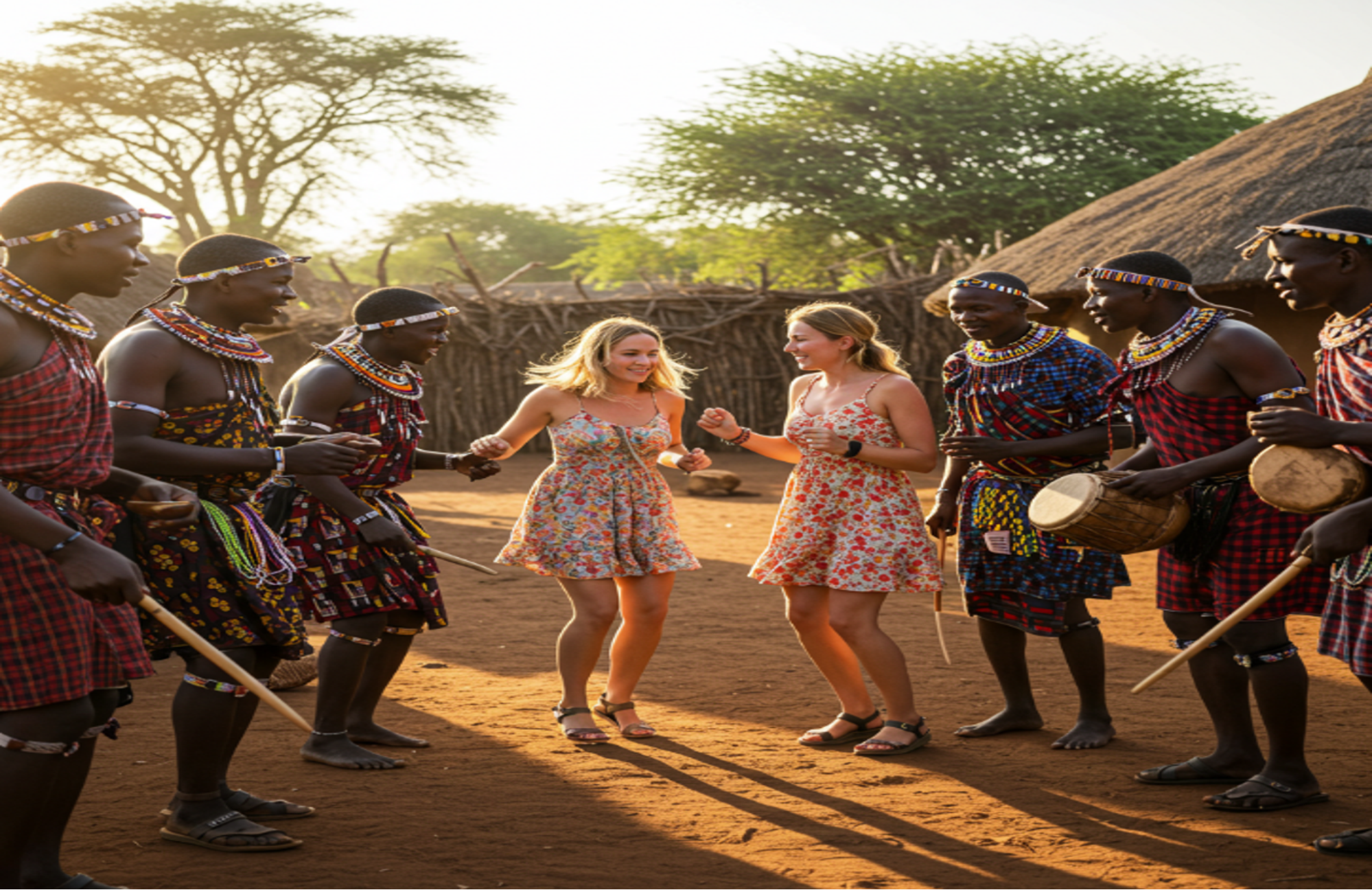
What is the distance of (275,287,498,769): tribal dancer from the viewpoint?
14.3 feet

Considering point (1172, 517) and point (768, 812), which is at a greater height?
point (1172, 517)

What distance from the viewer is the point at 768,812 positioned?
4.00 meters

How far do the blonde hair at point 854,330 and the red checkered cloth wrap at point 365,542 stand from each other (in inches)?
Answer: 60.8

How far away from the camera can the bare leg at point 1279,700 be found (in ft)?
12.6

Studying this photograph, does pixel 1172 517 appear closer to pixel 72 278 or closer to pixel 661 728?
pixel 661 728

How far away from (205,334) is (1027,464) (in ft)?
9.46

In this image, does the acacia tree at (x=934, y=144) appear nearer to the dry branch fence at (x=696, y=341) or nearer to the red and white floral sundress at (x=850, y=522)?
the dry branch fence at (x=696, y=341)

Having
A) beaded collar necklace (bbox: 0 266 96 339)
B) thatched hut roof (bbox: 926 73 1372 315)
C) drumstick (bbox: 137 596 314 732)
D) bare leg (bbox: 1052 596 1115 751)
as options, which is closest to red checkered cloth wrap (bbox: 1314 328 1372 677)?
bare leg (bbox: 1052 596 1115 751)

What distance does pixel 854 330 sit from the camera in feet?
16.1

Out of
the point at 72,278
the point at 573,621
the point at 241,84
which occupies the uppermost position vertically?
the point at 241,84

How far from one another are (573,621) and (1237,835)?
246cm

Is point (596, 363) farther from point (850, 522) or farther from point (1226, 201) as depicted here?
point (1226, 201)

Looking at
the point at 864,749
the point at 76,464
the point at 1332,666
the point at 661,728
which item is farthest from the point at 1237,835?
the point at 76,464

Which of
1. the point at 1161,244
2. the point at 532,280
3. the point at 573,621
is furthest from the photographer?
the point at 532,280
